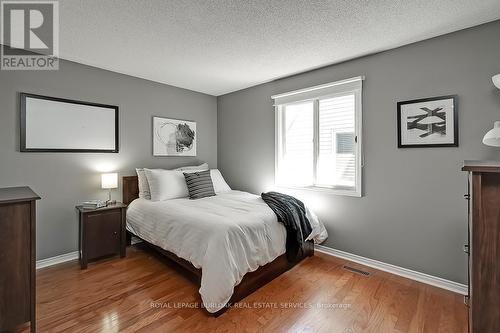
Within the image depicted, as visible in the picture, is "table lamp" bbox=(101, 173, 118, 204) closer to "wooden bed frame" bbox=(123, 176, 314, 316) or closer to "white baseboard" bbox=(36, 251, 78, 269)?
"white baseboard" bbox=(36, 251, 78, 269)

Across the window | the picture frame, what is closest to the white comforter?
the window

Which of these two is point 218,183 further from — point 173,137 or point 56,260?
point 56,260

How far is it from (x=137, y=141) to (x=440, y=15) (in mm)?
3627

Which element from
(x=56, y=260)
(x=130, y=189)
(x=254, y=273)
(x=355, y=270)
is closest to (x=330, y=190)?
(x=355, y=270)

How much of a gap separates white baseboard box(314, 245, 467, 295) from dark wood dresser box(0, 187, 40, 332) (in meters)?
2.85

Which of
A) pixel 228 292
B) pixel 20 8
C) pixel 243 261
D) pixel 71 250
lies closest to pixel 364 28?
pixel 243 261

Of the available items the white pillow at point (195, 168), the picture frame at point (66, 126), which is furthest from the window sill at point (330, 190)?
the picture frame at point (66, 126)

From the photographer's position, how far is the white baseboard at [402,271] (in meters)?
2.20

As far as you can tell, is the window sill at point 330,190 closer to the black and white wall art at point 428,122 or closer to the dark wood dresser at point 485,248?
the black and white wall art at point 428,122

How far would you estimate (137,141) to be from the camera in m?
3.46

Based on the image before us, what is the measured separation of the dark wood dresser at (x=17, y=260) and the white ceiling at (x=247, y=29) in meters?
1.50

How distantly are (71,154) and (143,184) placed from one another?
0.89 meters

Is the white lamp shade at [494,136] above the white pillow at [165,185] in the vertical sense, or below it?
above

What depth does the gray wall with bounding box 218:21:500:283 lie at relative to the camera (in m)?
2.09
